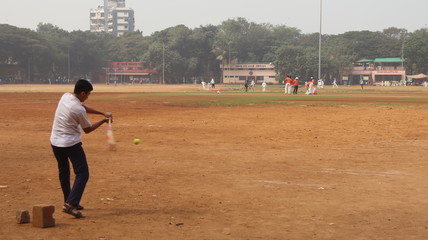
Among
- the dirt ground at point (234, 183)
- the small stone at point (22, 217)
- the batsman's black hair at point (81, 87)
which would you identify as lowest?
the dirt ground at point (234, 183)

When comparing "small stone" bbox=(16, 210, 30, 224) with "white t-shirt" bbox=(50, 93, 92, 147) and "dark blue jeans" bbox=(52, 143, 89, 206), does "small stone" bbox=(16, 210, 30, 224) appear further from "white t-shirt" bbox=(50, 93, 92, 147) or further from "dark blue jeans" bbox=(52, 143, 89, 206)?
"white t-shirt" bbox=(50, 93, 92, 147)

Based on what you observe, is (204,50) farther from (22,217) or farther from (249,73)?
(22,217)

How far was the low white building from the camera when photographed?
149 meters

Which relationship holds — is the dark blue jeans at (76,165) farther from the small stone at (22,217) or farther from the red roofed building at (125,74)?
the red roofed building at (125,74)

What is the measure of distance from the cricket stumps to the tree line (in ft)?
387

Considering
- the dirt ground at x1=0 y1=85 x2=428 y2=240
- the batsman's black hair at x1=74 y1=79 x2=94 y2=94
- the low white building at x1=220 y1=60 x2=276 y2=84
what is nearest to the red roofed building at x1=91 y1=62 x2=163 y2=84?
the low white building at x1=220 y1=60 x2=276 y2=84

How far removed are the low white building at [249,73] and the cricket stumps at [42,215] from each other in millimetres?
141827

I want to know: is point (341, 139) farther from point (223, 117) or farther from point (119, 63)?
point (119, 63)

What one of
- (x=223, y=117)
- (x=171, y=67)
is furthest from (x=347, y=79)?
(x=223, y=117)

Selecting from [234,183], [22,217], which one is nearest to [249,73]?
[234,183]

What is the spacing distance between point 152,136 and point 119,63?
446 ft

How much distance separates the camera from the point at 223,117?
2575cm

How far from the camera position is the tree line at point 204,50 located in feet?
412

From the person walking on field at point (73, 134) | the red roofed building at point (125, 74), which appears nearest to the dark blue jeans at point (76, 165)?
the person walking on field at point (73, 134)
